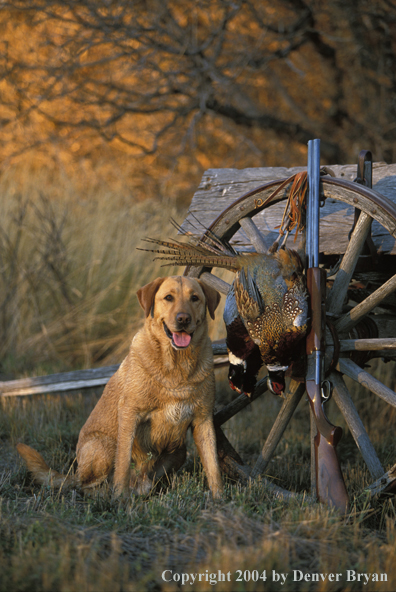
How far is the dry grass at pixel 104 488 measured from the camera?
1.95 metres

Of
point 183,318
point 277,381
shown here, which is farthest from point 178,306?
point 277,381

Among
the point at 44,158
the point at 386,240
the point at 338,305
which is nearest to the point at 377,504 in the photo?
the point at 338,305

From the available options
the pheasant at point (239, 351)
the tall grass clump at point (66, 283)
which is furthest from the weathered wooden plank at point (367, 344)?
the tall grass clump at point (66, 283)

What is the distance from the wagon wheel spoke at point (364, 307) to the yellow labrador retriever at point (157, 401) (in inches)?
26.8

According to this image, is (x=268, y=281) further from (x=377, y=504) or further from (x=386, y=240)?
(x=377, y=504)

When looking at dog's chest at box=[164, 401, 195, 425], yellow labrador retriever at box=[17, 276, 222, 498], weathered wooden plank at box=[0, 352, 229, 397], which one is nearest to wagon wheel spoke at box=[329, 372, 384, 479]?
yellow labrador retriever at box=[17, 276, 222, 498]

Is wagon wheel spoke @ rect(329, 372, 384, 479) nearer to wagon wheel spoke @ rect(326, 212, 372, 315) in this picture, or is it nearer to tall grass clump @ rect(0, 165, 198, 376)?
wagon wheel spoke @ rect(326, 212, 372, 315)

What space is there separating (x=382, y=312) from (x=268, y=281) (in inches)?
45.8

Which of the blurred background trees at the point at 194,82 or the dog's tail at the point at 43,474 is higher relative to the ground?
the blurred background trees at the point at 194,82

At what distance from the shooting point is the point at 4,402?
426 centimetres

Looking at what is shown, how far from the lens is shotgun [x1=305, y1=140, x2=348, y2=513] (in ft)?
8.23

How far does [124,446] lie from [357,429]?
1.16 m

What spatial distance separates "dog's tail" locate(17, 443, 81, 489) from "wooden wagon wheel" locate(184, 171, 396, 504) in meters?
0.83

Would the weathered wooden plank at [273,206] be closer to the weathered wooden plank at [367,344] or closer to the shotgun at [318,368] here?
the shotgun at [318,368]
